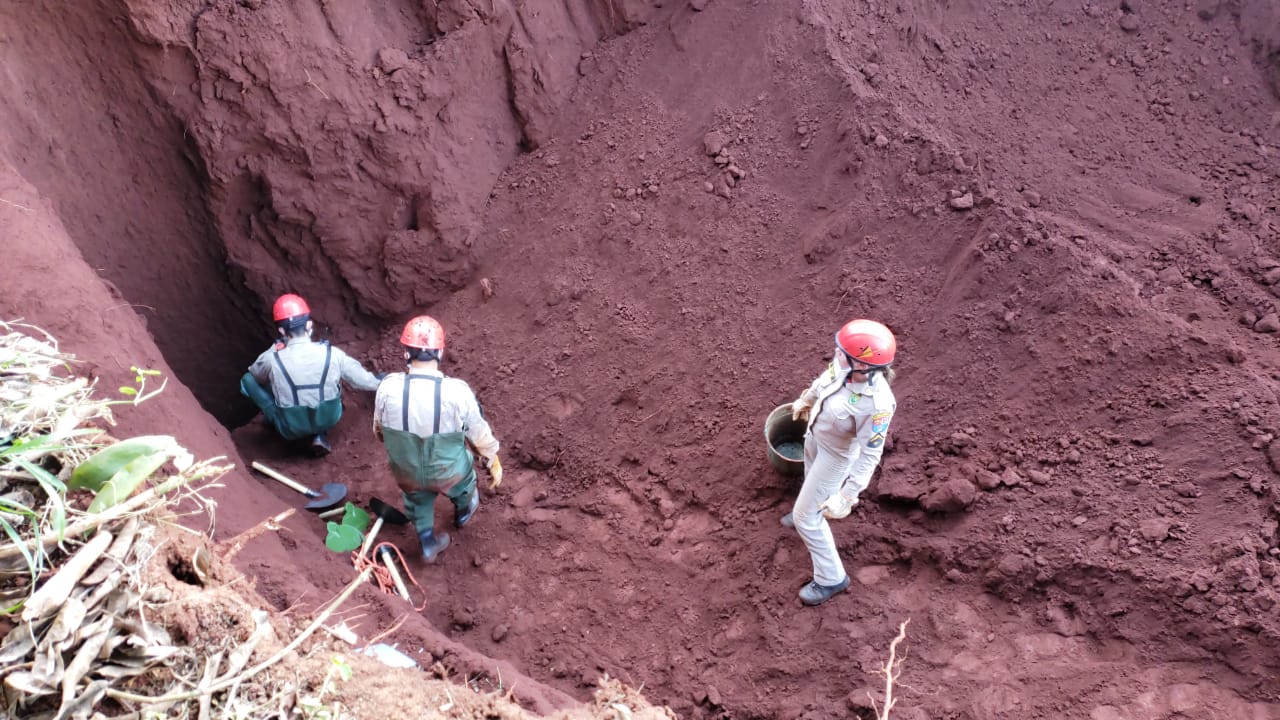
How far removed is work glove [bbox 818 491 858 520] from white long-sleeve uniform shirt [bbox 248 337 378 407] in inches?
146

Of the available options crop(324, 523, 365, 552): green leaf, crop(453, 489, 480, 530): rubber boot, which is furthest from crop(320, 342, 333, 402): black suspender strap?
crop(453, 489, 480, 530): rubber boot

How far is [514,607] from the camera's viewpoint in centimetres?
546

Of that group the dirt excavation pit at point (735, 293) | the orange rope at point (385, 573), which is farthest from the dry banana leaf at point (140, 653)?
the orange rope at point (385, 573)

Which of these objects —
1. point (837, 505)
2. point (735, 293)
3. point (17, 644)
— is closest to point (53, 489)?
point (17, 644)

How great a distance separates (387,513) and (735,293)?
302 cm

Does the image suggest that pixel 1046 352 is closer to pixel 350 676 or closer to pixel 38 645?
pixel 350 676

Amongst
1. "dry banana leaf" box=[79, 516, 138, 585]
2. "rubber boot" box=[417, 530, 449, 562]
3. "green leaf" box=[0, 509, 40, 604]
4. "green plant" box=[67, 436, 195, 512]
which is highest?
"green plant" box=[67, 436, 195, 512]

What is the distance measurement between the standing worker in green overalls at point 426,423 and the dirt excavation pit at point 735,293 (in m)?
0.66

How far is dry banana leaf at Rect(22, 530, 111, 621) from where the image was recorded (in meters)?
2.37

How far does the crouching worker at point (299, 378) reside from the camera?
20.8 ft

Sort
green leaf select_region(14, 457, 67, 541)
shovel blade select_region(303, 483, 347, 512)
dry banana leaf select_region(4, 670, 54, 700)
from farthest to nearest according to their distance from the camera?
shovel blade select_region(303, 483, 347, 512) < green leaf select_region(14, 457, 67, 541) < dry banana leaf select_region(4, 670, 54, 700)

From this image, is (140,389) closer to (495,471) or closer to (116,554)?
(116,554)

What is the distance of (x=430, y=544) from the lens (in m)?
5.84

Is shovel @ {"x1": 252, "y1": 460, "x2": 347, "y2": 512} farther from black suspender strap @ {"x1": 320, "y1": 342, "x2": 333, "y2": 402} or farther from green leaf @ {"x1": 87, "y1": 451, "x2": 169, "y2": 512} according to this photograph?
green leaf @ {"x1": 87, "y1": 451, "x2": 169, "y2": 512}
